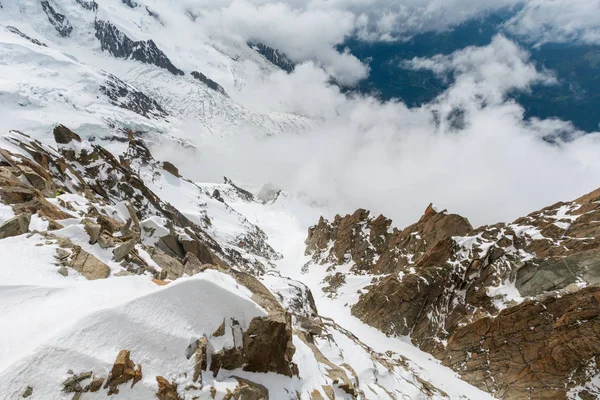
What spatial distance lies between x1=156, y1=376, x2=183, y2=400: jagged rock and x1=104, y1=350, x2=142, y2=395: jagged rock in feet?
2.49

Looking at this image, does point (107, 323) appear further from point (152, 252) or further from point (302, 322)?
point (302, 322)

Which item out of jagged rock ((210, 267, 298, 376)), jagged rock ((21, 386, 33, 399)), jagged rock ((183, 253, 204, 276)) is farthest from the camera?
jagged rock ((183, 253, 204, 276))

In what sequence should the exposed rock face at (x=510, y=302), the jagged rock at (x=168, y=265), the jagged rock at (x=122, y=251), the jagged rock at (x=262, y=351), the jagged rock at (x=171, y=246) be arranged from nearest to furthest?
the jagged rock at (x=262, y=351) < the jagged rock at (x=122, y=251) < the jagged rock at (x=168, y=265) < the jagged rock at (x=171, y=246) < the exposed rock face at (x=510, y=302)

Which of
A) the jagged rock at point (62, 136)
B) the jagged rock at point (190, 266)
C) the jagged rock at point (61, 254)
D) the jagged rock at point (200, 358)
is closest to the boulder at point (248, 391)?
the jagged rock at point (200, 358)

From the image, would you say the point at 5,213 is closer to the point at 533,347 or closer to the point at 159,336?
the point at 159,336

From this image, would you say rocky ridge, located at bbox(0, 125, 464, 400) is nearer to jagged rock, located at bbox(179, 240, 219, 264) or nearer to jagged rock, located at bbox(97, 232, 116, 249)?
jagged rock, located at bbox(97, 232, 116, 249)

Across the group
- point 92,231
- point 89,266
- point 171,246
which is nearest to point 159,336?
point 89,266

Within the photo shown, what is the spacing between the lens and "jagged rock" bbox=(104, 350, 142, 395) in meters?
9.88

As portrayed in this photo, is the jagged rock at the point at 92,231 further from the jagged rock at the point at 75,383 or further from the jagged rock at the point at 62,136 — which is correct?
the jagged rock at the point at 62,136

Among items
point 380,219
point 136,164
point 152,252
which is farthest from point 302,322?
point 136,164

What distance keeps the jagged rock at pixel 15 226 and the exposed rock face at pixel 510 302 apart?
59.6 metres

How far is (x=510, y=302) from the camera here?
50531 mm

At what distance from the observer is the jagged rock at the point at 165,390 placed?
10.6 m

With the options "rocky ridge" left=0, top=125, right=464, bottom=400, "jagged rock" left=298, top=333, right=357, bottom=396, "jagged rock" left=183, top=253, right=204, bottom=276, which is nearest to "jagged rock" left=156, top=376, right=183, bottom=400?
"rocky ridge" left=0, top=125, right=464, bottom=400
